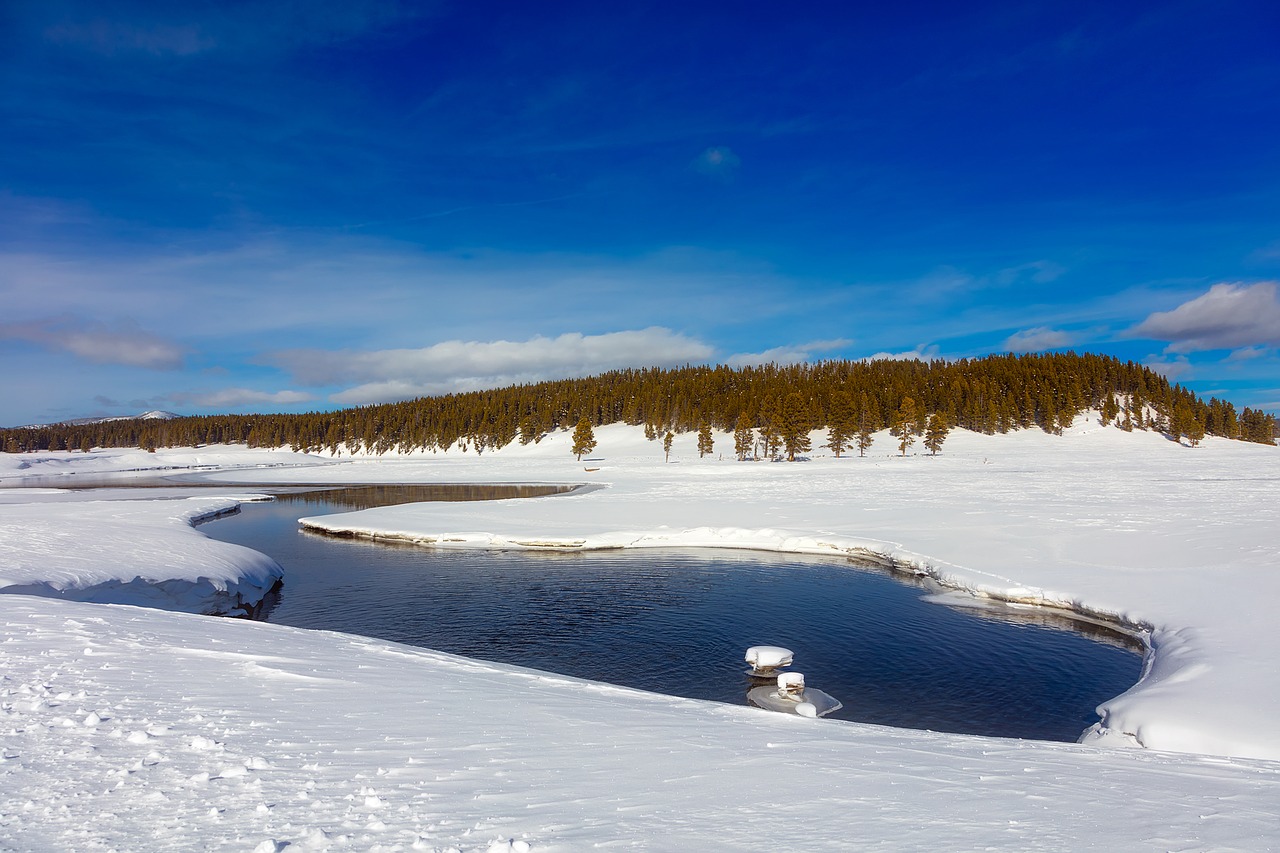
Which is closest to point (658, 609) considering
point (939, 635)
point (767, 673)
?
point (767, 673)

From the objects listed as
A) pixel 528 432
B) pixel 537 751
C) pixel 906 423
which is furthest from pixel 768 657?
pixel 528 432

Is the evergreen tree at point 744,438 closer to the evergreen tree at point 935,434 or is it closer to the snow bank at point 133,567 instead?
the evergreen tree at point 935,434

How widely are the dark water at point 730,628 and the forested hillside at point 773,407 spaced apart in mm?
70711

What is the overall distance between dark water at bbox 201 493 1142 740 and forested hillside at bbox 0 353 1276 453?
70711 millimetres

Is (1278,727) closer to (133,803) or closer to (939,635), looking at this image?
(939,635)

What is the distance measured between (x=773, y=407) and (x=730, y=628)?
89.4 meters

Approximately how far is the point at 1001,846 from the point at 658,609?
16.2 meters

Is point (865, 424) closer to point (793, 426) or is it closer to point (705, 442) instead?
point (793, 426)

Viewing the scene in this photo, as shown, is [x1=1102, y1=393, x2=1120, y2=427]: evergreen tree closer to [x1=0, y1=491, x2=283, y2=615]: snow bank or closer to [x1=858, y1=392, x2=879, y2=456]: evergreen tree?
[x1=858, y1=392, x2=879, y2=456]: evergreen tree

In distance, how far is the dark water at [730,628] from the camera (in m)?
14.3

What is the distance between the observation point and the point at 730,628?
1916cm

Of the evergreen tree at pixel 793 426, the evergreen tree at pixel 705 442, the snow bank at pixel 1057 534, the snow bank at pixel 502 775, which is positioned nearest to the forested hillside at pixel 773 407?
the evergreen tree at pixel 793 426

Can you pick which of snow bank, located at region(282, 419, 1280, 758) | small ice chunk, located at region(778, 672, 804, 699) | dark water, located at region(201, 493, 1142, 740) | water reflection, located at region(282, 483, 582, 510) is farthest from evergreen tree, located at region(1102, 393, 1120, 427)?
small ice chunk, located at region(778, 672, 804, 699)

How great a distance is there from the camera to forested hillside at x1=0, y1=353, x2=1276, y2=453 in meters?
114
